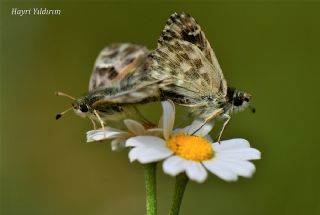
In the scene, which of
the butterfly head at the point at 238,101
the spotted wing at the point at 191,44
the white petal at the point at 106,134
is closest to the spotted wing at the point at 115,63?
the spotted wing at the point at 191,44

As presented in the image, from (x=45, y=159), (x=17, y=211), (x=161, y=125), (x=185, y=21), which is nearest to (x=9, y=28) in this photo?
(x=45, y=159)

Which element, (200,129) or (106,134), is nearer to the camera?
(106,134)

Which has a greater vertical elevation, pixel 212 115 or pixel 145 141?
pixel 212 115

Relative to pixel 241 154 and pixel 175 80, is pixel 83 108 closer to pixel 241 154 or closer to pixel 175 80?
pixel 175 80

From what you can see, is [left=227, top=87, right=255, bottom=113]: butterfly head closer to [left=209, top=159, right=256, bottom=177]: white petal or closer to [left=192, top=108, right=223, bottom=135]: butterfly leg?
[left=192, top=108, right=223, bottom=135]: butterfly leg

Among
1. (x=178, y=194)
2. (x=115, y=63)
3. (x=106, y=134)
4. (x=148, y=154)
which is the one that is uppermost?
(x=115, y=63)

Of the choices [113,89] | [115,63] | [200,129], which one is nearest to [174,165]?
[200,129]

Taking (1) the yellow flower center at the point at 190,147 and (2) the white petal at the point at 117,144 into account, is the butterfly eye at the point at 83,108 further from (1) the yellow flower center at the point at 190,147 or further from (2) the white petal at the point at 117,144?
(1) the yellow flower center at the point at 190,147
